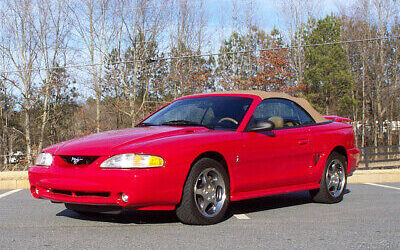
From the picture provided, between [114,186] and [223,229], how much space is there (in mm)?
1221

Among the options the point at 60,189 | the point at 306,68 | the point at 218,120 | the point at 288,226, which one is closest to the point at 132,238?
the point at 60,189

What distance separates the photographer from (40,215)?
20.6 ft

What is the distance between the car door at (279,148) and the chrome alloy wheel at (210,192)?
496 millimetres

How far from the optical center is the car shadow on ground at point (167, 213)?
5797 mm

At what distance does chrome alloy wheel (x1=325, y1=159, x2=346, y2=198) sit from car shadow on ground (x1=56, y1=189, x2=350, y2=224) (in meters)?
0.42

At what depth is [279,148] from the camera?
6.46 meters

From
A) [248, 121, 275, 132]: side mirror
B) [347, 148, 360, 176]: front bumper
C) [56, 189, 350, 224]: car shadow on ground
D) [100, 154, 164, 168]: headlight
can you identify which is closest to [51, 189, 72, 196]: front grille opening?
[100, 154, 164, 168]: headlight

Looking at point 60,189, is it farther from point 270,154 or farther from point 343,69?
point 343,69

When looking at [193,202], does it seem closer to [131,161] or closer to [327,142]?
[131,161]

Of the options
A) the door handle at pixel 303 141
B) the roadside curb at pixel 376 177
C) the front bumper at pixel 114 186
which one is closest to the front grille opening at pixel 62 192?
the front bumper at pixel 114 186

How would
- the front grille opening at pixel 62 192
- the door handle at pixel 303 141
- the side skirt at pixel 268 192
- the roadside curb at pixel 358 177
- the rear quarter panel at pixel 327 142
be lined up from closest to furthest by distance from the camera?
the front grille opening at pixel 62 192
the side skirt at pixel 268 192
the door handle at pixel 303 141
the rear quarter panel at pixel 327 142
the roadside curb at pixel 358 177

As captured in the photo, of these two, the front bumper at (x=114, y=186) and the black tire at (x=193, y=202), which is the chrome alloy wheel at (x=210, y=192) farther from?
the front bumper at (x=114, y=186)

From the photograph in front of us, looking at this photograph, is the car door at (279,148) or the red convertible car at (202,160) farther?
the car door at (279,148)

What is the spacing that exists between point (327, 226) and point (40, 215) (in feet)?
11.2
